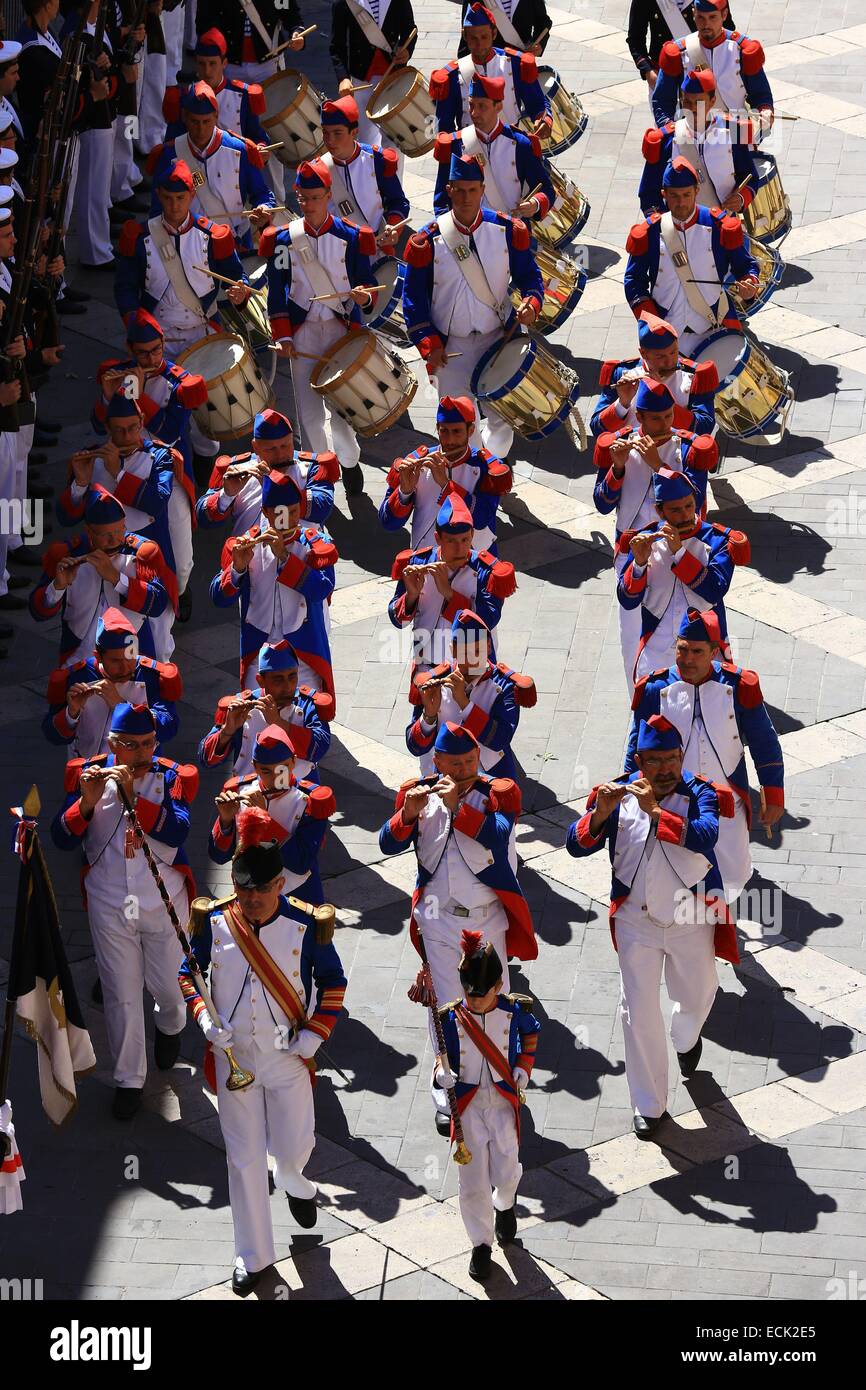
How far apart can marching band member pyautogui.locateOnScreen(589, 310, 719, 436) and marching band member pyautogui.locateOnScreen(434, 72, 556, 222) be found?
2662 millimetres

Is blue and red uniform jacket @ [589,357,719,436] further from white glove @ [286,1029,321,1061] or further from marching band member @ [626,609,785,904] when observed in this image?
white glove @ [286,1029,321,1061]

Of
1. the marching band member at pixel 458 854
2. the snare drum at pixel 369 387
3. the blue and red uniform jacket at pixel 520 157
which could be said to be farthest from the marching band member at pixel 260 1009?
the blue and red uniform jacket at pixel 520 157

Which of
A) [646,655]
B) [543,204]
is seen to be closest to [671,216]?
[543,204]

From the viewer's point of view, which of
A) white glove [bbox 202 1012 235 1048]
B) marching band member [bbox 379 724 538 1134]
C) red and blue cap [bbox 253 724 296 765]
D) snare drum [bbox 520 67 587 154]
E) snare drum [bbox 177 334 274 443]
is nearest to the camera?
white glove [bbox 202 1012 235 1048]

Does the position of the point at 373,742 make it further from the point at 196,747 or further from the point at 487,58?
the point at 487,58

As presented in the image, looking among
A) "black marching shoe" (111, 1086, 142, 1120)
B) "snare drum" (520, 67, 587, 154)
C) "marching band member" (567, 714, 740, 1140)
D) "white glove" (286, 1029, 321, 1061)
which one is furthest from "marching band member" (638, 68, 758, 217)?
"white glove" (286, 1029, 321, 1061)

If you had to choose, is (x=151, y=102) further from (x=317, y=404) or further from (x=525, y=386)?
(x=525, y=386)

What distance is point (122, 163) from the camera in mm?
22391

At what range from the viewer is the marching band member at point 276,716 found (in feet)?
44.2

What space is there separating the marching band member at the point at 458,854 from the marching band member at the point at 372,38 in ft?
31.6

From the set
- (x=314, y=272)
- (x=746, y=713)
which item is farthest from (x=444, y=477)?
(x=746, y=713)

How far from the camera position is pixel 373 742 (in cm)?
1588

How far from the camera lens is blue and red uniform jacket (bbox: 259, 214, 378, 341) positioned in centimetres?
1736

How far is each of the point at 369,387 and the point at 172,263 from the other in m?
1.56
